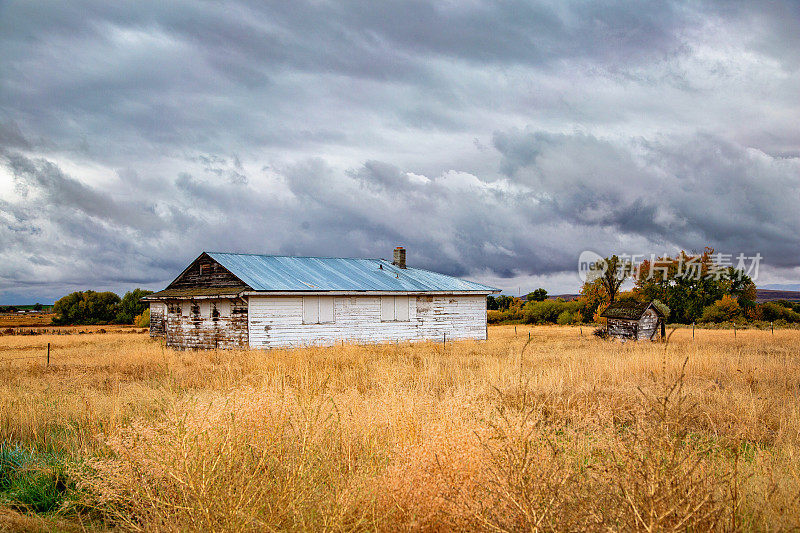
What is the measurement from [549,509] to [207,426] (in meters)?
2.66

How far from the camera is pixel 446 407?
213 inches

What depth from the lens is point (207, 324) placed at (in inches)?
868

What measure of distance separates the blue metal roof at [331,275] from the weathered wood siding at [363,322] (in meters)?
0.50

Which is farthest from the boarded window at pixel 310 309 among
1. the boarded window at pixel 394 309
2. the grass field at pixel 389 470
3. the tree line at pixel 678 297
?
the tree line at pixel 678 297

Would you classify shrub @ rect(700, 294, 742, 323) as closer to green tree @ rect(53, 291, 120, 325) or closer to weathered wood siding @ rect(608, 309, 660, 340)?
weathered wood siding @ rect(608, 309, 660, 340)

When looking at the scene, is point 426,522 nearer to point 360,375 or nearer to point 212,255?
point 360,375

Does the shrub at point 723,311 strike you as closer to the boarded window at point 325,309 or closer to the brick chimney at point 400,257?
the brick chimney at point 400,257

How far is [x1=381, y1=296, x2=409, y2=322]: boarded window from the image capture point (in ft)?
76.7

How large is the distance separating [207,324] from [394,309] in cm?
773

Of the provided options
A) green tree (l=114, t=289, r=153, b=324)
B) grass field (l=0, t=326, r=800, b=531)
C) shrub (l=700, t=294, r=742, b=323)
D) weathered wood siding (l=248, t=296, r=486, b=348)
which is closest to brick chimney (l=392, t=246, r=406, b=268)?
weathered wood siding (l=248, t=296, r=486, b=348)

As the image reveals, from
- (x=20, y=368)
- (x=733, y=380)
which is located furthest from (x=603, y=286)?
(x=20, y=368)

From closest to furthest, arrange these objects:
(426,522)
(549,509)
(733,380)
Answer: (549,509) < (426,522) < (733,380)

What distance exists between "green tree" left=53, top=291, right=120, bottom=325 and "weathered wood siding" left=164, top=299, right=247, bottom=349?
4261 cm

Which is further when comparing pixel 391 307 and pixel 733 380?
pixel 391 307
